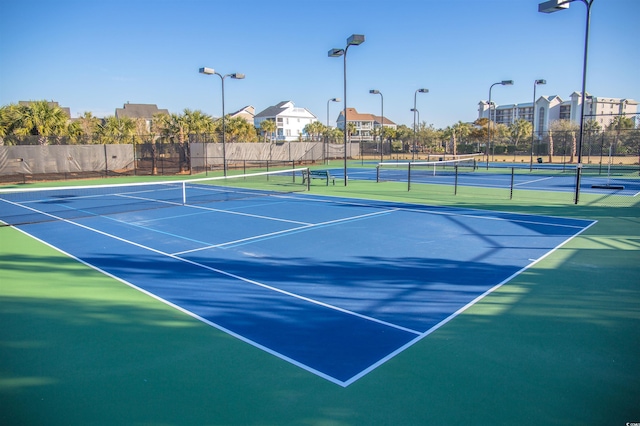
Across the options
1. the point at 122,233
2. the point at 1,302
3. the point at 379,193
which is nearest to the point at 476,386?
the point at 1,302

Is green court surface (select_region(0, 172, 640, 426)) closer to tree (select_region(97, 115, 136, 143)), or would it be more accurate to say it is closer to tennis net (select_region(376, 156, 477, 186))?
tennis net (select_region(376, 156, 477, 186))

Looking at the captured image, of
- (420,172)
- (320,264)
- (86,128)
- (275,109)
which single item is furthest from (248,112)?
(320,264)

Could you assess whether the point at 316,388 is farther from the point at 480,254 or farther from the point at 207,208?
the point at 207,208

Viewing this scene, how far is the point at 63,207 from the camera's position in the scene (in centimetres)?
1734

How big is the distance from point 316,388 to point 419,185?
2083cm

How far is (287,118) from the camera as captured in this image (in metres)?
106

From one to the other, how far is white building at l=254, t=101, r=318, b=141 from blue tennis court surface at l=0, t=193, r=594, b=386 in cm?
9076

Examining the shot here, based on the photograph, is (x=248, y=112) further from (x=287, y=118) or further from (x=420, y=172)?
(x=420, y=172)

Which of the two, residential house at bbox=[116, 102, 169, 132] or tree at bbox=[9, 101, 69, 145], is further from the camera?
residential house at bbox=[116, 102, 169, 132]

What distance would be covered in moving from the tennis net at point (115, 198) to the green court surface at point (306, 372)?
26.8ft

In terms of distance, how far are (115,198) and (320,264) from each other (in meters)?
14.5

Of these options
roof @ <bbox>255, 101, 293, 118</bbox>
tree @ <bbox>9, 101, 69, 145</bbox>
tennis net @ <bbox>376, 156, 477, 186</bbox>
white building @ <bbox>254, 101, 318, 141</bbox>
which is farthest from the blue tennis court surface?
roof @ <bbox>255, 101, 293, 118</bbox>

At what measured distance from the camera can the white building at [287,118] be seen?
10488 centimetres

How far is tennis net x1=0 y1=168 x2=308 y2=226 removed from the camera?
15.4 meters
